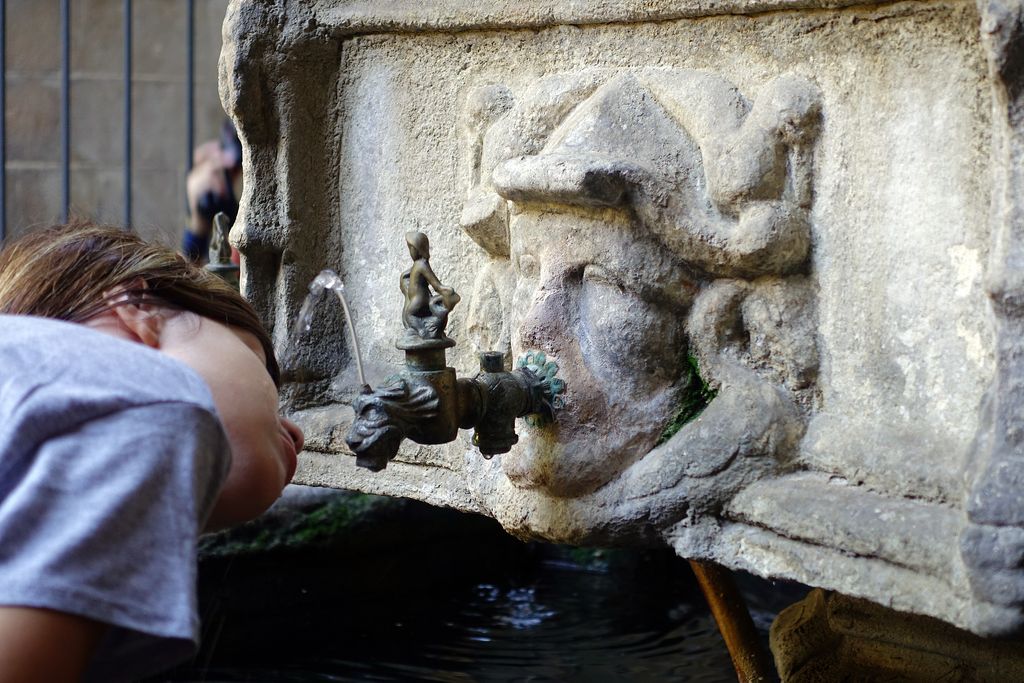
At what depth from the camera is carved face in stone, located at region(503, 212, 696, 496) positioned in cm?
157

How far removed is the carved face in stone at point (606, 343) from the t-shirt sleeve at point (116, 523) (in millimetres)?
781

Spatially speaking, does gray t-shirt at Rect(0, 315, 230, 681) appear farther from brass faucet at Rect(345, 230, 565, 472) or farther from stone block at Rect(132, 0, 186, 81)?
stone block at Rect(132, 0, 186, 81)

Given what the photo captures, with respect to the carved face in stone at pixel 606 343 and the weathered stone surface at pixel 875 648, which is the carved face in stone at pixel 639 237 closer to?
the carved face in stone at pixel 606 343

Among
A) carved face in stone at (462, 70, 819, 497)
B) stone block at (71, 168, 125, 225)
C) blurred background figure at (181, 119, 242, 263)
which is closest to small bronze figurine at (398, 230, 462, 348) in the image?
carved face in stone at (462, 70, 819, 497)

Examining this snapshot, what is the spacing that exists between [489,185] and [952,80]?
2.32 ft

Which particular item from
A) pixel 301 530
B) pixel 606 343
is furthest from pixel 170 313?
pixel 301 530

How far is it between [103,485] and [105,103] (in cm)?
461

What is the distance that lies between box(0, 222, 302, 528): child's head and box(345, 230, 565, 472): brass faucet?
0.36 metres

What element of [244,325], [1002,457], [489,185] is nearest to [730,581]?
[489,185]

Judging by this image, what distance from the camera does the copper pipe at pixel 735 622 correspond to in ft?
6.77

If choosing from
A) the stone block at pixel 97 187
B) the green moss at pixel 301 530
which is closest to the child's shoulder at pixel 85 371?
the green moss at pixel 301 530

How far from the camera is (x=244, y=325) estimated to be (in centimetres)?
115

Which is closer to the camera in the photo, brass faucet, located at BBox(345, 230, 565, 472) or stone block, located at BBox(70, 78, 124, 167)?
brass faucet, located at BBox(345, 230, 565, 472)

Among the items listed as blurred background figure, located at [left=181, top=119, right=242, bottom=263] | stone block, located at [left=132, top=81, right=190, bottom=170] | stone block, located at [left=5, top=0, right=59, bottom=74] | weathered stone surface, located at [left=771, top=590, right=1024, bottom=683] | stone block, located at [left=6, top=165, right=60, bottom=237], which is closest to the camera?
weathered stone surface, located at [left=771, top=590, right=1024, bottom=683]
